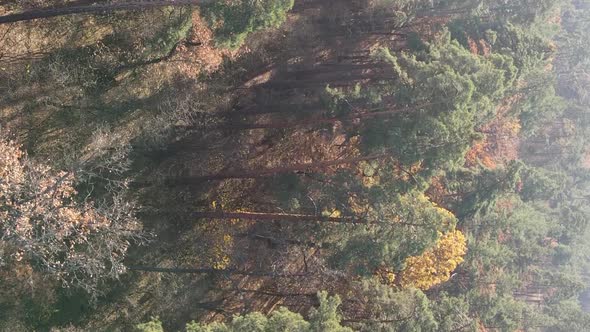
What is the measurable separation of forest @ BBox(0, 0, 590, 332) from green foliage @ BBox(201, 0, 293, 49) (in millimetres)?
82

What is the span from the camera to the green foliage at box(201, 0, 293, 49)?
662 inches

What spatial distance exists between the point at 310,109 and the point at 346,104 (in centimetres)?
306

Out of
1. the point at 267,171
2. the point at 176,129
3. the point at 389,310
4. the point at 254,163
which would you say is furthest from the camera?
the point at 254,163

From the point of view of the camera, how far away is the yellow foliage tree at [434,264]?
80.4 feet

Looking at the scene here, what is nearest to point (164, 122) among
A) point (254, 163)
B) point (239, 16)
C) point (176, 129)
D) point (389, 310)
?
point (176, 129)

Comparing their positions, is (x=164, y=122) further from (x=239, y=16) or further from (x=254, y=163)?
(x=239, y=16)

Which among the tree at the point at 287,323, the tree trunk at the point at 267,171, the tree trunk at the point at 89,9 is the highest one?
the tree trunk at the point at 89,9

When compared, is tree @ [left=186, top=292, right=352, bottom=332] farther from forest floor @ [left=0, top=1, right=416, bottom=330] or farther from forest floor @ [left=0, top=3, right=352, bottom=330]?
forest floor @ [left=0, top=3, right=352, bottom=330]

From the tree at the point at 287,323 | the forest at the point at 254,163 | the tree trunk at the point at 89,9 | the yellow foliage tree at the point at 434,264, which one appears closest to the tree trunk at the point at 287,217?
the forest at the point at 254,163

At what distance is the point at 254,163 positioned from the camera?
24.9 m

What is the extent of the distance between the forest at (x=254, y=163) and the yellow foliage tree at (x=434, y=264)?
0.32ft

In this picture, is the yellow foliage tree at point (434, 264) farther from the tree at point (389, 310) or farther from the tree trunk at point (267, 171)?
the tree trunk at point (267, 171)

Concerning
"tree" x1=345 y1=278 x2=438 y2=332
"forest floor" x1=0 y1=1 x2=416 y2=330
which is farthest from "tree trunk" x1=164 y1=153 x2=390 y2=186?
"tree" x1=345 y1=278 x2=438 y2=332

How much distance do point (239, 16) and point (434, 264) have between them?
51.6 ft
